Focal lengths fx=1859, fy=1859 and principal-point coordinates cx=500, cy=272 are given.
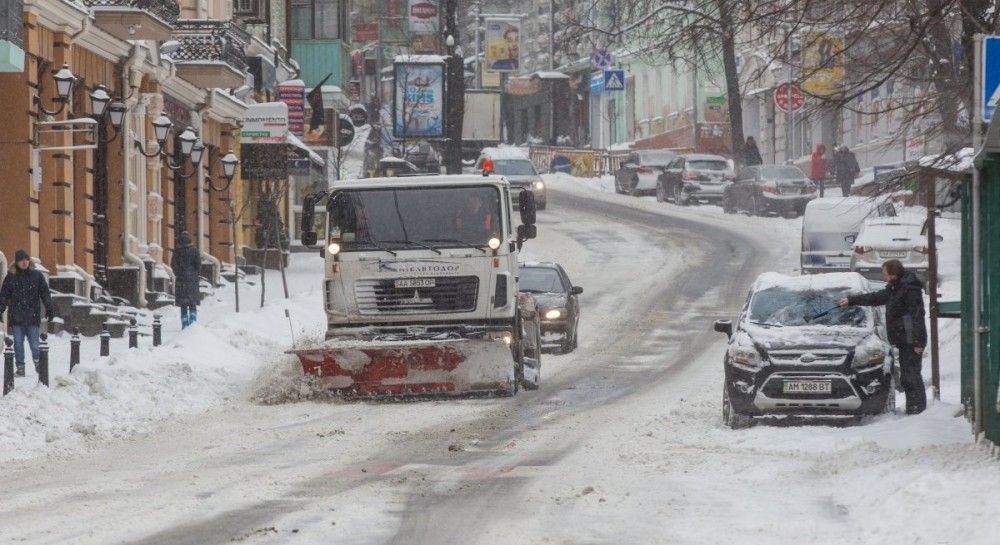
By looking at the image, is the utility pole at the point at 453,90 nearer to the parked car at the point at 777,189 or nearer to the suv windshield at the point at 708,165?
the parked car at the point at 777,189

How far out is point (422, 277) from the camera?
20.5 metres

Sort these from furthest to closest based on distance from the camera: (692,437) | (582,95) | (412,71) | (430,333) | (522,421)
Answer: (582,95) < (412,71) < (430,333) < (522,421) < (692,437)

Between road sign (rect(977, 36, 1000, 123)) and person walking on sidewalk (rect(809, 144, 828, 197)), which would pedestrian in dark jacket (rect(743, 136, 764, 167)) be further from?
road sign (rect(977, 36, 1000, 123))

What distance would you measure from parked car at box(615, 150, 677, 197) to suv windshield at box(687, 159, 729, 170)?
5091mm

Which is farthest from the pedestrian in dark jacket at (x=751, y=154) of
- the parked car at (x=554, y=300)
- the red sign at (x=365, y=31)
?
the red sign at (x=365, y=31)

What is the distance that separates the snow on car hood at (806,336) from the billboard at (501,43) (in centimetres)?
8289

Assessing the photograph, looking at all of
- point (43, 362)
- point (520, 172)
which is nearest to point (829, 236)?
point (43, 362)

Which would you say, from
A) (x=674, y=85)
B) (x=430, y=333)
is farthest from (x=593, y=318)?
(x=674, y=85)

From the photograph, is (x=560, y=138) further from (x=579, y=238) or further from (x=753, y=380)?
(x=753, y=380)

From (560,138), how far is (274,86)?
53.2 metres

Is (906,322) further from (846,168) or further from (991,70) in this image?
(846,168)

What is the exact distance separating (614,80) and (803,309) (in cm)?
5859

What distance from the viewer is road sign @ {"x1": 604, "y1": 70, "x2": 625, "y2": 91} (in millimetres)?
75250

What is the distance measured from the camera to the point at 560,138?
103m
